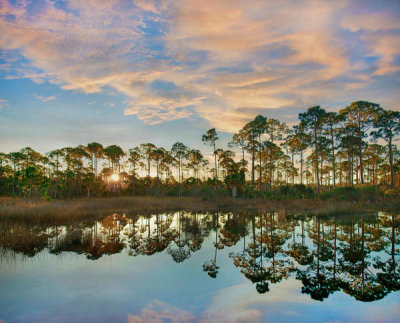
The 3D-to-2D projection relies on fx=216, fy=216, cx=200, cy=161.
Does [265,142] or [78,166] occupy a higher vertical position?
[265,142]

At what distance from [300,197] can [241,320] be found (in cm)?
3134

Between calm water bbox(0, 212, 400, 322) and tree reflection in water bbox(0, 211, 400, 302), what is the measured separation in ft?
0.15

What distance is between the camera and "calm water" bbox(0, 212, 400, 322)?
5.16 m

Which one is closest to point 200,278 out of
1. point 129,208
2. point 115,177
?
point 129,208

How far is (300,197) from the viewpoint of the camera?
107 feet

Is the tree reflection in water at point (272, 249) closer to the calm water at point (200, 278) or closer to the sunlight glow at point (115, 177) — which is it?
the calm water at point (200, 278)

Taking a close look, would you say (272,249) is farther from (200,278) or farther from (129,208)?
(129,208)

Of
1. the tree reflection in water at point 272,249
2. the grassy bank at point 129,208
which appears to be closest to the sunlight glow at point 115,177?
the grassy bank at point 129,208

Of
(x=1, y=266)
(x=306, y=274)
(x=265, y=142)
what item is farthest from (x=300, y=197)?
(x=1, y=266)

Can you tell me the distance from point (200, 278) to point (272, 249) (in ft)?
14.6

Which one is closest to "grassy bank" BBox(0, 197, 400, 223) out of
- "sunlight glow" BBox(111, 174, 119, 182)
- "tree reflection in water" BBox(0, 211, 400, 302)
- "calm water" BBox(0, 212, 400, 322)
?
"tree reflection in water" BBox(0, 211, 400, 302)

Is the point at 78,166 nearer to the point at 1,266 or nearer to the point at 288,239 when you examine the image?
the point at 1,266

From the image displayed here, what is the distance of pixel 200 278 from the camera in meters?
7.29

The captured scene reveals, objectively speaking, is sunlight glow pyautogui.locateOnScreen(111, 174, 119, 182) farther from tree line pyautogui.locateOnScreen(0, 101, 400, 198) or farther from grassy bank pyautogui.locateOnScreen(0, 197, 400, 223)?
grassy bank pyautogui.locateOnScreen(0, 197, 400, 223)
